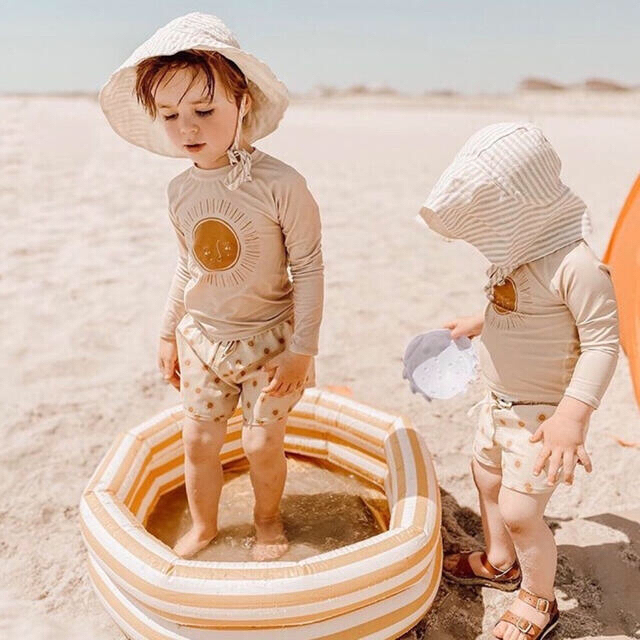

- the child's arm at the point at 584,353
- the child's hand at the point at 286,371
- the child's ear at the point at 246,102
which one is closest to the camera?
the child's arm at the point at 584,353

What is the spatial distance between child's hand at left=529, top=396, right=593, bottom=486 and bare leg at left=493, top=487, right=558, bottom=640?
183 mm

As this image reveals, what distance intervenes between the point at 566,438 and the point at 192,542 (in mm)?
1113

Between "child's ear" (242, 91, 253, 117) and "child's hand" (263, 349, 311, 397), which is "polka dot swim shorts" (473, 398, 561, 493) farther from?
"child's ear" (242, 91, 253, 117)

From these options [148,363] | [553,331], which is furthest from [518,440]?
[148,363]

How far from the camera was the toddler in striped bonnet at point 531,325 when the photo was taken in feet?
4.98

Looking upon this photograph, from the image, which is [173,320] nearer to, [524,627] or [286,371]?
[286,371]

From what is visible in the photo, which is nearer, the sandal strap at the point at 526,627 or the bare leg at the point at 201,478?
the sandal strap at the point at 526,627

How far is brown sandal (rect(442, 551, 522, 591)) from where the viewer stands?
2.00 m

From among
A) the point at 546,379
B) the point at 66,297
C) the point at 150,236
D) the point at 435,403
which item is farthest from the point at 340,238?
the point at 546,379

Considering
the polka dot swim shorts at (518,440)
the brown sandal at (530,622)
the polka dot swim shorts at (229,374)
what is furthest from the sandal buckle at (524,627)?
the polka dot swim shorts at (229,374)

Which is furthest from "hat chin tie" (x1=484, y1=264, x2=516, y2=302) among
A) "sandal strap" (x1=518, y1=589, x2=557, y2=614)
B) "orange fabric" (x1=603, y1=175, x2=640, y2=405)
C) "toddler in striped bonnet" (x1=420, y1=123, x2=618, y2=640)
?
"orange fabric" (x1=603, y1=175, x2=640, y2=405)

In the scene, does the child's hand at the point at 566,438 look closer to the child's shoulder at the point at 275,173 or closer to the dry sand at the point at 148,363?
the dry sand at the point at 148,363

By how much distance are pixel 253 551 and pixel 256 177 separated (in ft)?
3.51

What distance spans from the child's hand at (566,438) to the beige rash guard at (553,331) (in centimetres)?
3
